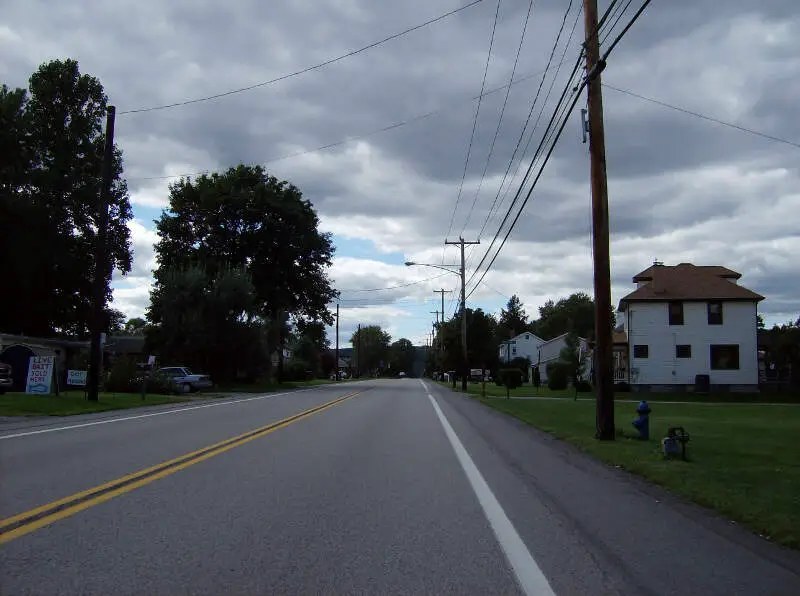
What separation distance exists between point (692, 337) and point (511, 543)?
4781 cm

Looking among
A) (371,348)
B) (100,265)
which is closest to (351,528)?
(100,265)

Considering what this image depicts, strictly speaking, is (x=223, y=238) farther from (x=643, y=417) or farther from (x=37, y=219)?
(x=643, y=417)

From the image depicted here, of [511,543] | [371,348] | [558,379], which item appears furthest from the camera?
[371,348]

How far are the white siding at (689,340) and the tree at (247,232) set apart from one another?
29444mm

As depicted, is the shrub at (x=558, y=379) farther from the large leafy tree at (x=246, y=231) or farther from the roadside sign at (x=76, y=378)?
the roadside sign at (x=76, y=378)

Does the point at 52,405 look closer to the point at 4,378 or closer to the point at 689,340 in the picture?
the point at 4,378

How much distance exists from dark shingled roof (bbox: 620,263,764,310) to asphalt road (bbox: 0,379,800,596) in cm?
4108

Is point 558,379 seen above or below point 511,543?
above

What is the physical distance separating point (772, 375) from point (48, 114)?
6188 cm

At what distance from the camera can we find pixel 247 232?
6406 cm

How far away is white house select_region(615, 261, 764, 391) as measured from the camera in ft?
164

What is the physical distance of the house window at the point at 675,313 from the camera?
50.4m

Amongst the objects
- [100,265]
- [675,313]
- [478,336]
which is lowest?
[100,265]

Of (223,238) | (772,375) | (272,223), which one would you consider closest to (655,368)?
(772,375)
